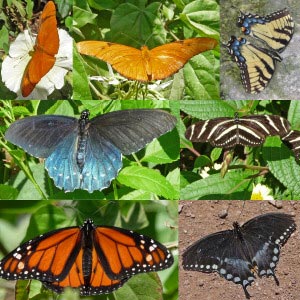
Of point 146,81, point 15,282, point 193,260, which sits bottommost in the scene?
point 15,282

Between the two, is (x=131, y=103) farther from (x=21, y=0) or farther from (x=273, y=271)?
(x=273, y=271)

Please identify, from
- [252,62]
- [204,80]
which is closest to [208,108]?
[204,80]

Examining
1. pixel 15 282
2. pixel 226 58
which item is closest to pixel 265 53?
pixel 226 58

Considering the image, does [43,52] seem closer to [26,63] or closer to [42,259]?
[26,63]

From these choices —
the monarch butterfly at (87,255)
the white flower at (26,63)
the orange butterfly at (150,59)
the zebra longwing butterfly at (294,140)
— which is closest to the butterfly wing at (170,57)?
the orange butterfly at (150,59)

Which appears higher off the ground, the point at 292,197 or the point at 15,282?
the point at 292,197
